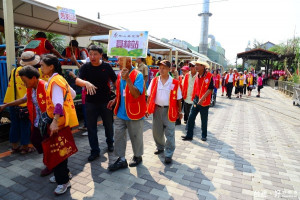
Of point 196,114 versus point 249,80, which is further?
point 249,80

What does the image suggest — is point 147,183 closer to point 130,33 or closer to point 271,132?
point 130,33

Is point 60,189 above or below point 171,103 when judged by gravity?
below

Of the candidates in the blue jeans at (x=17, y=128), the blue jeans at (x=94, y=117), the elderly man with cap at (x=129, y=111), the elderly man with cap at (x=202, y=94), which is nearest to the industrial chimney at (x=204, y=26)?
the elderly man with cap at (x=202, y=94)

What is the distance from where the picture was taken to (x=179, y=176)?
3.33 meters

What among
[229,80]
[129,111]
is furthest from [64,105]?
[229,80]

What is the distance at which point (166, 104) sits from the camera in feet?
12.3

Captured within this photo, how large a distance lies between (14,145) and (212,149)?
389cm

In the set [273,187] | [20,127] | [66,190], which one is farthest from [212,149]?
[20,127]

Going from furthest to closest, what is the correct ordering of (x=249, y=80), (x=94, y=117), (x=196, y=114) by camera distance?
1. (x=249, y=80)
2. (x=196, y=114)
3. (x=94, y=117)

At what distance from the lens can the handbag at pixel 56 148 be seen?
2527 millimetres

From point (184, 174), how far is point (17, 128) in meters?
3.07

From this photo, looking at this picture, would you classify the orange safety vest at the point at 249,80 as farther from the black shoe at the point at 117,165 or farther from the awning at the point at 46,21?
the black shoe at the point at 117,165

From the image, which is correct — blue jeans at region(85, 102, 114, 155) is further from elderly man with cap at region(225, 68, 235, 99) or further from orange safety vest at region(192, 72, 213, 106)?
elderly man with cap at region(225, 68, 235, 99)

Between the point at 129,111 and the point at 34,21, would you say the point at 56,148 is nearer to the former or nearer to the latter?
the point at 129,111
